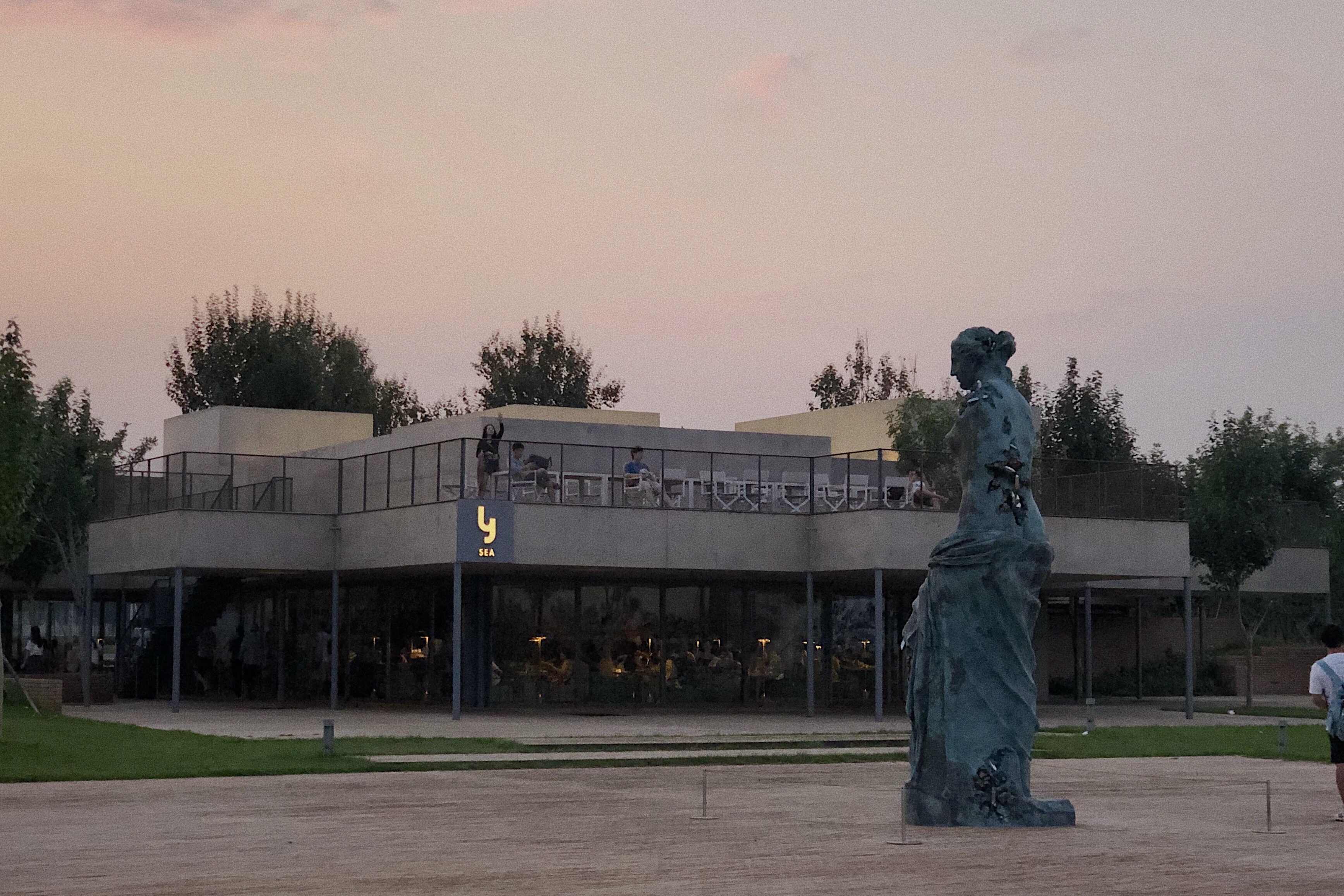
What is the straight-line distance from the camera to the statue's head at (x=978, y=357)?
1567 centimetres

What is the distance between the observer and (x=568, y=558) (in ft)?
113

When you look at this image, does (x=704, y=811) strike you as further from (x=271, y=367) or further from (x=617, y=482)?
(x=271, y=367)

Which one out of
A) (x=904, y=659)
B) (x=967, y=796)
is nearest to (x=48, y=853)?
(x=967, y=796)

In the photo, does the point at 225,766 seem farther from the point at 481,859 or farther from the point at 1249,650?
the point at 1249,650

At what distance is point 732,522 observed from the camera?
36000 mm

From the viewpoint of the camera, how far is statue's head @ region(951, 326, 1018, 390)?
15.7 metres

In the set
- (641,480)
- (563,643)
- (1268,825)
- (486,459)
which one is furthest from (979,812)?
(563,643)

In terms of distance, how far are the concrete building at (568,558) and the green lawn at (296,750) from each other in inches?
224

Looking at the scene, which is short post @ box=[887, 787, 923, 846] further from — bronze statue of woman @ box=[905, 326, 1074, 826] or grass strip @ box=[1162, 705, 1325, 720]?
grass strip @ box=[1162, 705, 1325, 720]

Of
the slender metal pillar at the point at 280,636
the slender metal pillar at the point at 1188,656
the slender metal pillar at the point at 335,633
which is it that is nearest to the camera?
the slender metal pillar at the point at 335,633

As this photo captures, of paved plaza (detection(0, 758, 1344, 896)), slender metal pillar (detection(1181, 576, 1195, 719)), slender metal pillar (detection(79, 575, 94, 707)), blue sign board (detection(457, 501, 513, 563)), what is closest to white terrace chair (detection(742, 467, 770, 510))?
blue sign board (detection(457, 501, 513, 563))

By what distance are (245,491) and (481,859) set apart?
26846 mm

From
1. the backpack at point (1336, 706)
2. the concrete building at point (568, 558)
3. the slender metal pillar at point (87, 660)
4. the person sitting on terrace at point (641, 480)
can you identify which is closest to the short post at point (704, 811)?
the backpack at point (1336, 706)

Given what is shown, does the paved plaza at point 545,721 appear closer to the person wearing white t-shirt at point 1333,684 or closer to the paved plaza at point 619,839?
the paved plaza at point 619,839
